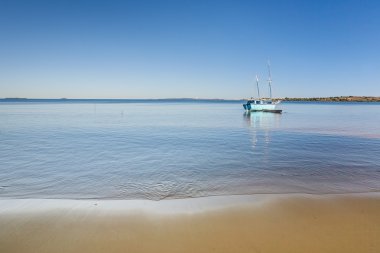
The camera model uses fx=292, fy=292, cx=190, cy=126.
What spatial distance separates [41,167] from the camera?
13.5 metres

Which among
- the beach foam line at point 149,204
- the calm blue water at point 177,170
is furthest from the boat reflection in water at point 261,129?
the beach foam line at point 149,204

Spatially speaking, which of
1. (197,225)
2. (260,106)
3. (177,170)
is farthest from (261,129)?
(260,106)

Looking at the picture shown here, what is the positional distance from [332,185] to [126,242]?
26.5ft

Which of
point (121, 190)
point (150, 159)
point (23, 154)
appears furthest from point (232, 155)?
point (23, 154)

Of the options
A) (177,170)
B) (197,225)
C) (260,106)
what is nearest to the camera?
(197,225)

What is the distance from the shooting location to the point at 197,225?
6965mm

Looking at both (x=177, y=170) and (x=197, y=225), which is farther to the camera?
(x=177, y=170)

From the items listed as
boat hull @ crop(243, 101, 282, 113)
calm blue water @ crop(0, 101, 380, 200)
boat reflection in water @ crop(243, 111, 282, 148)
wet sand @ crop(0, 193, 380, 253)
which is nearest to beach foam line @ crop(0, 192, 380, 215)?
wet sand @ crop(0, 193, 380, 253)

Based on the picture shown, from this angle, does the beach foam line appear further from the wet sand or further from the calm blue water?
the calm blue water

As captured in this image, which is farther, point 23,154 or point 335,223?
point 23,154

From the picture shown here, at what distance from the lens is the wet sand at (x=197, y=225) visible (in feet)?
19.5

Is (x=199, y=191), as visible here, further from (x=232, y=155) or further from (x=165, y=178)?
(x=232, y=155)

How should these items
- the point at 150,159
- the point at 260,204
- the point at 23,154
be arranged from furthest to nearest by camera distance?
the point at 23,154 → the point at 150,159 → the point at 260,204

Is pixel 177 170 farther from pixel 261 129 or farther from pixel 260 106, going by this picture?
pixel 260 106
